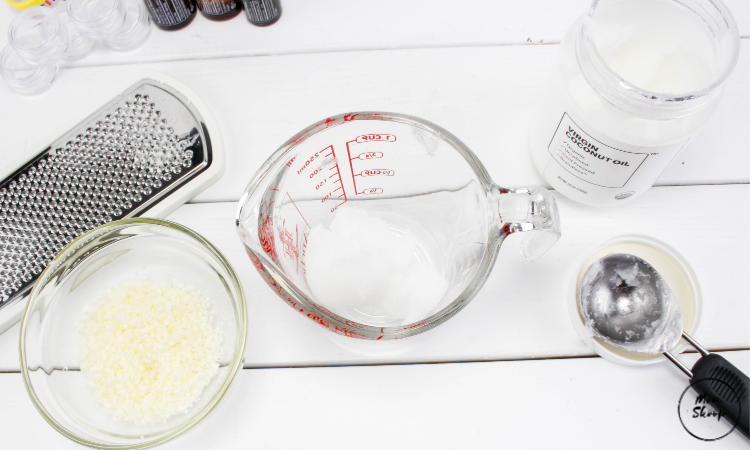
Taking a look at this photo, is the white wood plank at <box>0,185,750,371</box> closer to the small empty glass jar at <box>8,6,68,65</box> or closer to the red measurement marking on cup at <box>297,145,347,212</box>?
the red measurement marking on cup at <box>297,145,347,212</box>

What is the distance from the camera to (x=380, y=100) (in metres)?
0.73

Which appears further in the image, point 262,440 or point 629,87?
point 262,440

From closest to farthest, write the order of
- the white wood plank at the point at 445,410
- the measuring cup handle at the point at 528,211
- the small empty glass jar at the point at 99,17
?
the measuring cup handle at the point at 528,211 < the white wood plank at the point at 445,410 < the small empty glass jar at the point at 99,17

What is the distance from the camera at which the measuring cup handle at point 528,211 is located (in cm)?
49

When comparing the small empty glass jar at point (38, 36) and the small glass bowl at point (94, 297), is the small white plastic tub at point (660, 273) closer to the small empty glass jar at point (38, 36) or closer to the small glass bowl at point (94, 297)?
the small glass bowl at point (94, 297)

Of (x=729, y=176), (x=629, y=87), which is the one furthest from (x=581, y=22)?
(x=729, y=176)

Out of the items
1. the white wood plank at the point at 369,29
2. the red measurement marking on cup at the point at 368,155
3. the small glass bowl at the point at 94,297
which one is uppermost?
the white wood plank at the point at 369,29

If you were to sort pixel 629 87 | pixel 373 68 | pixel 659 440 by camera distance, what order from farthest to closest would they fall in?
pixel 373 68
pixel 659 440
pixel 629 87

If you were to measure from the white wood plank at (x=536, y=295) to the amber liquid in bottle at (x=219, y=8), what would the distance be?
11.5 inches

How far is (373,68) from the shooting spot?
74cm

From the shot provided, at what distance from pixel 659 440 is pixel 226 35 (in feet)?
2.62

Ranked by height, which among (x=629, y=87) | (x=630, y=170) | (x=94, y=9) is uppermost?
(x=94, y=9)

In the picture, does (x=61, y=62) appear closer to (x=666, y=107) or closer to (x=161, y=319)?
(x=161, y=319)

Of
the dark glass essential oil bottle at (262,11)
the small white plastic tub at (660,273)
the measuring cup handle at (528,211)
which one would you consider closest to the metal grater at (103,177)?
the dark glass essential oil bottle at (262,11)
